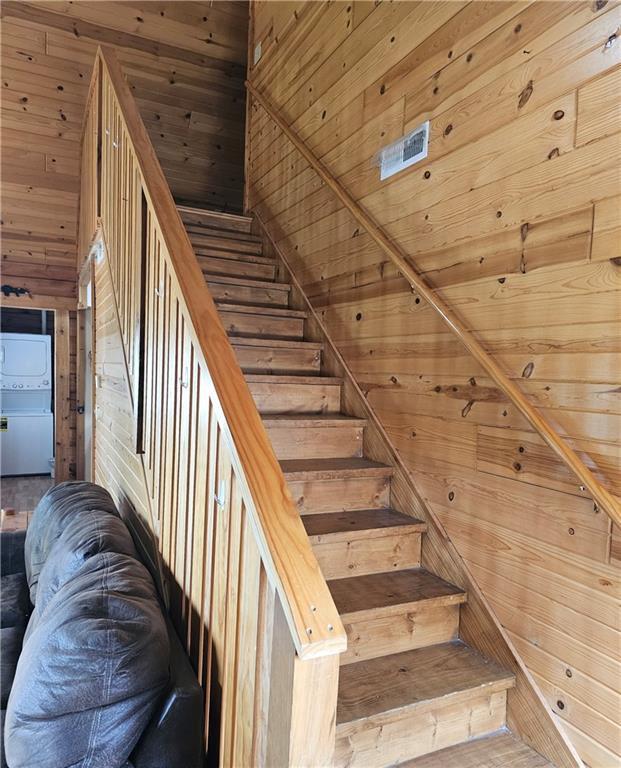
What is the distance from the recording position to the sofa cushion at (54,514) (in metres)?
2.27

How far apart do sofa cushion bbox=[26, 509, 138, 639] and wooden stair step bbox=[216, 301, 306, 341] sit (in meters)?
1.32

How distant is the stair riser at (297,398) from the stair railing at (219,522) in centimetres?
63

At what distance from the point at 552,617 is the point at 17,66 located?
187 inches

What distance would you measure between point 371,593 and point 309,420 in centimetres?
85

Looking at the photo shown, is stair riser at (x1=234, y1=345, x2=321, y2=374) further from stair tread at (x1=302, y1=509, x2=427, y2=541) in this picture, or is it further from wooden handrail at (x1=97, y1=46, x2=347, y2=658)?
wooden handrail at (x1=97, y1=46, x2=347, y2=658)

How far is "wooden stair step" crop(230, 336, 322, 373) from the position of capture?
280cm

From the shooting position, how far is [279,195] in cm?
360

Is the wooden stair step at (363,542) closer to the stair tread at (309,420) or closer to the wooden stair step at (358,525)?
the wooden stair step at (358,525)

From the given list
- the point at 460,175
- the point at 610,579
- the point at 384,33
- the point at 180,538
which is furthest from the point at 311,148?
the point at 610,579

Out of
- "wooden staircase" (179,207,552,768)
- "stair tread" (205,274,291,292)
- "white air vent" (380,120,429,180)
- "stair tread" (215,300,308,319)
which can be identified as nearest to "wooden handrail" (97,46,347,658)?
"wooden staircase" (179,207,552,768)

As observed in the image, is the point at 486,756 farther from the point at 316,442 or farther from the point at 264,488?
the point at 316,442

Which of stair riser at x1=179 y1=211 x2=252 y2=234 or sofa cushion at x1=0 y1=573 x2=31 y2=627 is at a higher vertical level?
stair riser at x1=179 y1=211 x2=252 y2=234

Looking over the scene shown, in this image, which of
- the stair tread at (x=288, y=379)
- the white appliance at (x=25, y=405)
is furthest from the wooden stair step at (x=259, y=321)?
the white appliance at (x=25, y=405)

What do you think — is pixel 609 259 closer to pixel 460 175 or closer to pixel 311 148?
pixel 460 175
